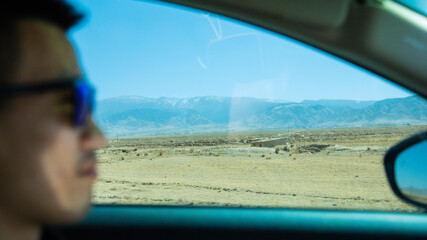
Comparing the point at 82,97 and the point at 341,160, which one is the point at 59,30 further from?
the point at 341,160

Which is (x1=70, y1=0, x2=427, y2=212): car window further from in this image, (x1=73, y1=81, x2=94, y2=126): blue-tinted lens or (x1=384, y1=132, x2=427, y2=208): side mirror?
(x1=73, y1=81, x2=94, y2=126): blue-tinted lens

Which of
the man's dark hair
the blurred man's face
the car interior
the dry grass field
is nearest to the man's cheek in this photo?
the blurred man's face

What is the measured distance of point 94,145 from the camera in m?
1.09

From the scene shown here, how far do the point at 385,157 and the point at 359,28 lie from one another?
69cm

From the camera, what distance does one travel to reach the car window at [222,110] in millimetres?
2629

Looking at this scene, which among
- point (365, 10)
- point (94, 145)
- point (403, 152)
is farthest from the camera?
point (403, 152)

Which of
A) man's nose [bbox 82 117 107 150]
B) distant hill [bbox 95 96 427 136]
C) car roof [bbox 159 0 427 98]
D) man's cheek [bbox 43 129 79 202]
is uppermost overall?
distant hill [bbox 95 96 427 136]

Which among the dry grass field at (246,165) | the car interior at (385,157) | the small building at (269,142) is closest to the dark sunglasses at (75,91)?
the car interior at (385,157)

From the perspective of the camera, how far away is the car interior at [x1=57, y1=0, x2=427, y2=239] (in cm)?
182

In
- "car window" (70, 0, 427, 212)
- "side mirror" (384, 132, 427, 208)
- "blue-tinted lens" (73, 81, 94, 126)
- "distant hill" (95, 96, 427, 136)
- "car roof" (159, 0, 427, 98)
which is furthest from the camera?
"distant hill" (95, 96, 427, 136)

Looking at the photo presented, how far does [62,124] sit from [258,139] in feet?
15.2

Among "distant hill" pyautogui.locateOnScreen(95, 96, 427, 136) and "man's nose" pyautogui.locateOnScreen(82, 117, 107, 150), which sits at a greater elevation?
"distant hill" pyautogui.locateOnScreen(95, 96, 427, 136)

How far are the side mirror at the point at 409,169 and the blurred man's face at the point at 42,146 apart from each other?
159 cm

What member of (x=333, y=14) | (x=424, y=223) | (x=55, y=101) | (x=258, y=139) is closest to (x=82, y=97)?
(x=55, y=101)
